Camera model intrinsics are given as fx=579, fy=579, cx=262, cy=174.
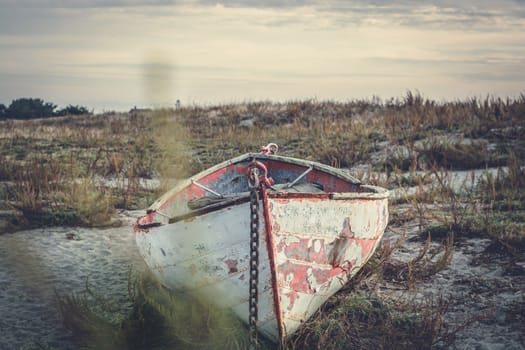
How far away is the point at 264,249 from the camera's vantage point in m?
3.88

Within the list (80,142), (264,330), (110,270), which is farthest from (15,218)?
(80,142)

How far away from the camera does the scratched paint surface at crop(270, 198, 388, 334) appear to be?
13.0 feet

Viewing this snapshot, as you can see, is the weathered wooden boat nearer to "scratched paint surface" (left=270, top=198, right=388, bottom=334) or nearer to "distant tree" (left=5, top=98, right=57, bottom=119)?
"scratched paint surface" (left=270, top=198, right=388, bottom=334)

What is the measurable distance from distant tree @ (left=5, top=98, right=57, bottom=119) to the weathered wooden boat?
3330cm

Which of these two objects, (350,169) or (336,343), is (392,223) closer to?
(336,343)

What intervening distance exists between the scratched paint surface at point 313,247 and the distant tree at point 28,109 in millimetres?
33770

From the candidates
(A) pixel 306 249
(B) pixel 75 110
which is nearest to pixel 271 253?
(A) pixel 306 249

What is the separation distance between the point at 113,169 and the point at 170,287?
278 inches

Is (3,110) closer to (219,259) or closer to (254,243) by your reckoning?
(219,259)

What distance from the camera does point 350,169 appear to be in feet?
36.9

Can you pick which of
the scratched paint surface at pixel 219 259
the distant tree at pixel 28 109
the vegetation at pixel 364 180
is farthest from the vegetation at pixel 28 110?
the scratched paint surface at pixel 219 259

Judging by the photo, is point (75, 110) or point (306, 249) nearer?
point (306, 249)

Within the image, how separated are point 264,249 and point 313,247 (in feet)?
1.46

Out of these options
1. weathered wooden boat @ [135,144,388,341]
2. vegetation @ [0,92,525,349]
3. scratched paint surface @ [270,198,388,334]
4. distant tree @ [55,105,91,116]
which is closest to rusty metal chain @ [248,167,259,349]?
weathered wooden boat @ [135,144,388,341]
